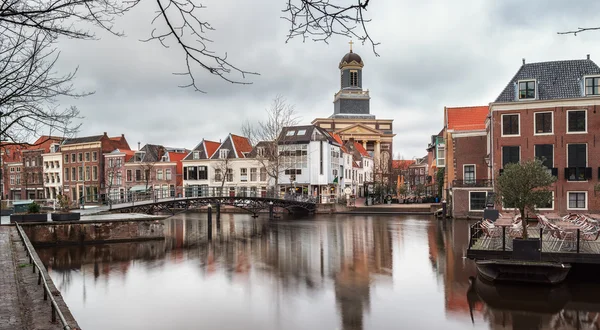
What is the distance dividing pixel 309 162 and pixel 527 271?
35.0 meters

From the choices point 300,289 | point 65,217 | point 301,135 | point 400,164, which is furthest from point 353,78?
point 300,289

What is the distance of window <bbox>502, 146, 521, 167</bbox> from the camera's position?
102ft

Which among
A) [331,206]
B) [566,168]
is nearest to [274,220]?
[331,206]

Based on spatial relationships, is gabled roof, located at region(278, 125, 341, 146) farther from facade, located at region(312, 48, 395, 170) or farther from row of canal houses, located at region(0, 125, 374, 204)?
facade, located at region(312, 48, 395, 170)

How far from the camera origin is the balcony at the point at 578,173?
29.4 m

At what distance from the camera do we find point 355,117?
7725 centimetres

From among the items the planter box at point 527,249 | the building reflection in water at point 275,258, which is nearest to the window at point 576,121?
the building reflection in water at point 275,258

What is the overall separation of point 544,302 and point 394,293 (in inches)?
154

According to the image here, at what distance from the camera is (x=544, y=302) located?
11.5m

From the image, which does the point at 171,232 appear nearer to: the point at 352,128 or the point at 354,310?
the point at 354,310

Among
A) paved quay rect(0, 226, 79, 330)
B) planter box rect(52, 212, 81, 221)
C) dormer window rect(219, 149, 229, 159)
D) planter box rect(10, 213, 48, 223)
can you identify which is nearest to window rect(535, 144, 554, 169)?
planter box rect(52, 212, 81, 221)

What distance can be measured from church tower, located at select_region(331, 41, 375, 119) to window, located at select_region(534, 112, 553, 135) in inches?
1746

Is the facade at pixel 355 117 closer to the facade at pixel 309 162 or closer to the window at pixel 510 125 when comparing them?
Answer: the facade at pixel 309 162

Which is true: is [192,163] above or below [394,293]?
above
